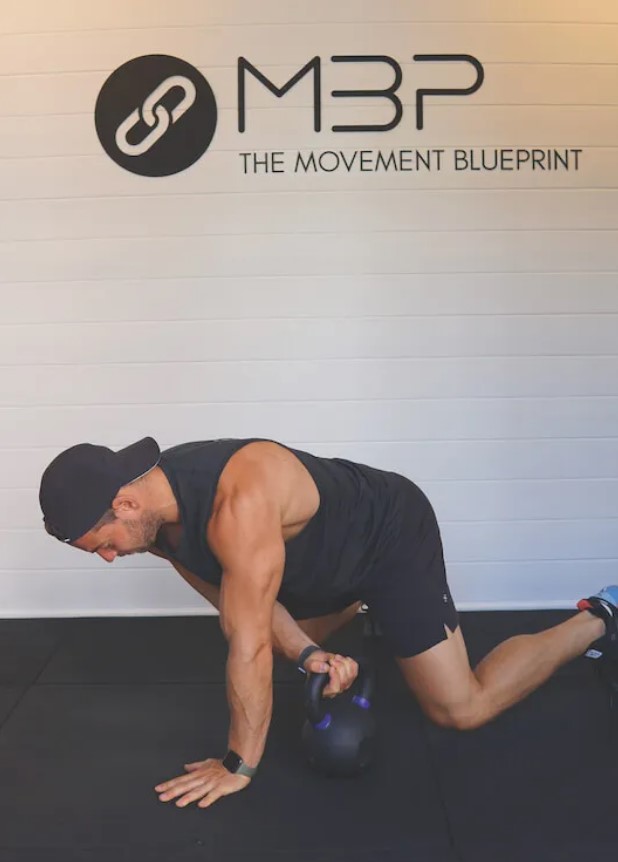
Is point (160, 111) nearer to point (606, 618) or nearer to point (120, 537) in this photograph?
point (120, 537)

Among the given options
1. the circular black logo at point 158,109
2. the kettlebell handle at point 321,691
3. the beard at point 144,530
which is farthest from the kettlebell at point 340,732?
the circular black logo at point 158,109

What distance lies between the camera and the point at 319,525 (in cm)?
235

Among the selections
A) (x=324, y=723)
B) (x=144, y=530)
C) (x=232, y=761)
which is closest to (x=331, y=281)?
(x=144, y=530)

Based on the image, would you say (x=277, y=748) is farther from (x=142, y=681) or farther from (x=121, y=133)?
(x=121, y=133)

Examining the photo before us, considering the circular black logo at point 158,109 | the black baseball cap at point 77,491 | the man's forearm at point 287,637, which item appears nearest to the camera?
the black baseball cap at point 77,491

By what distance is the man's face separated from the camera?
78.7 inches

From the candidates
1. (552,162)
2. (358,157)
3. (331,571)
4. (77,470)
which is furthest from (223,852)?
(552,162)

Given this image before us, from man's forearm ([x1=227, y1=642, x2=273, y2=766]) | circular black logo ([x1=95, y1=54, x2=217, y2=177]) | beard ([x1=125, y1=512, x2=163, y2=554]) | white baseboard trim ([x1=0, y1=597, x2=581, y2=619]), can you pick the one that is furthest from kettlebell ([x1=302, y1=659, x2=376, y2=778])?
circular black logo ([x1=95, y1=54, x2=217, y2=177])

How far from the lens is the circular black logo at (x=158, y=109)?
11.1 feet

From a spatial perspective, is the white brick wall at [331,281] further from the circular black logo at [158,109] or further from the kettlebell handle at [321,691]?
the kettlebell handle at [321,691]

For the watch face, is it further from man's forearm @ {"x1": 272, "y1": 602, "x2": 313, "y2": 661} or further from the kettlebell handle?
man's forearm @ {"x1": 272, "y1": 602, "x2": 313, "y2": 661}

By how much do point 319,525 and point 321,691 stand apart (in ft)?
1.42

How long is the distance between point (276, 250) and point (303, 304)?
240 mm

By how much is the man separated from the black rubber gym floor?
0.11 m
